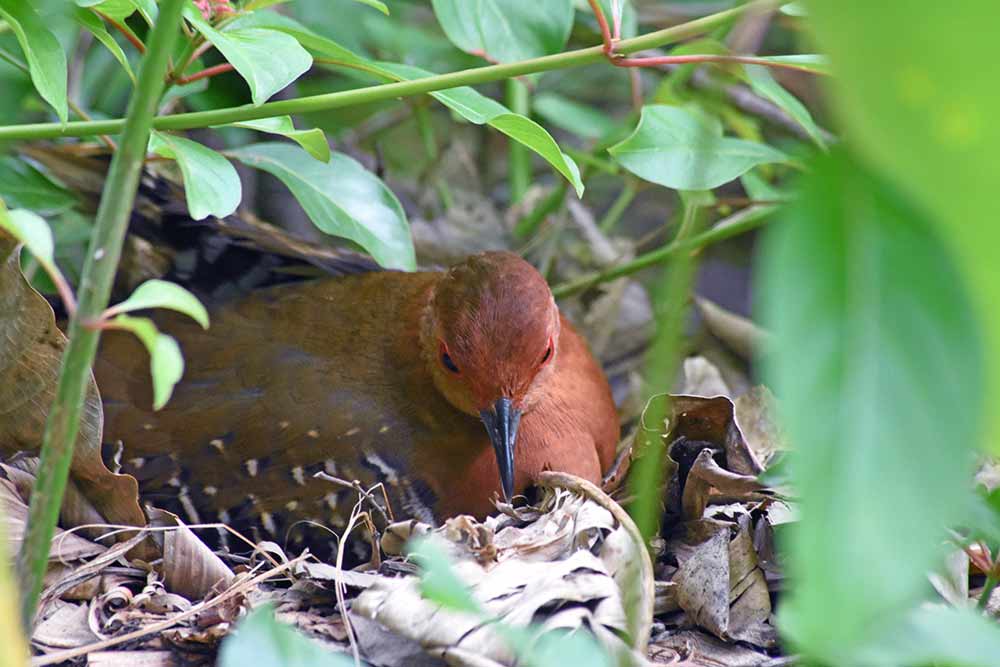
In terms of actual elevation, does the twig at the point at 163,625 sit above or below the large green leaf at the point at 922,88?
below

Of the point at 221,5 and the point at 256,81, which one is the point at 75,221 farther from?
the point at 256,81

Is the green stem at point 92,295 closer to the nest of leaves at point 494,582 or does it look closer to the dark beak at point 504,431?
the nest of leaves at point 494,582

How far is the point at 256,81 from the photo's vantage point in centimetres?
156

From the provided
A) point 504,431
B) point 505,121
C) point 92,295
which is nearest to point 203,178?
point 505,121

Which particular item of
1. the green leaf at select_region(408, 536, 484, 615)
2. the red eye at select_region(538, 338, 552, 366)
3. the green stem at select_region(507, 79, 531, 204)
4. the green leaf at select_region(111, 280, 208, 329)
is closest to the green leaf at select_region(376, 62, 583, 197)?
the red eye at select_region(538, 338, 552, 366)

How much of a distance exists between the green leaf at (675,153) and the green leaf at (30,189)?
1.36 metres

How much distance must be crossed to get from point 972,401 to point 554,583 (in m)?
0.97

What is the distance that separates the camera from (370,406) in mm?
2543

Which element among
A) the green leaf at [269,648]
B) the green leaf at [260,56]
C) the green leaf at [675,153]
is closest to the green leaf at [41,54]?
the green leaf at [260,56]

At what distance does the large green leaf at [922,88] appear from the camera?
2.38ft

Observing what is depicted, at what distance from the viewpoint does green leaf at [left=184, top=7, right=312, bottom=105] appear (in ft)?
5.16

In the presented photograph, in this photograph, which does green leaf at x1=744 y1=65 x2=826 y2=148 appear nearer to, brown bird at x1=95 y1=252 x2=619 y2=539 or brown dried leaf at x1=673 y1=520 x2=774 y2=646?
brown bird at x1=95 y1=252 x2=619 y2=539

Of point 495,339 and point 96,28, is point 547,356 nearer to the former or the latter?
point 495,339

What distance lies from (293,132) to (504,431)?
0.83 metres
